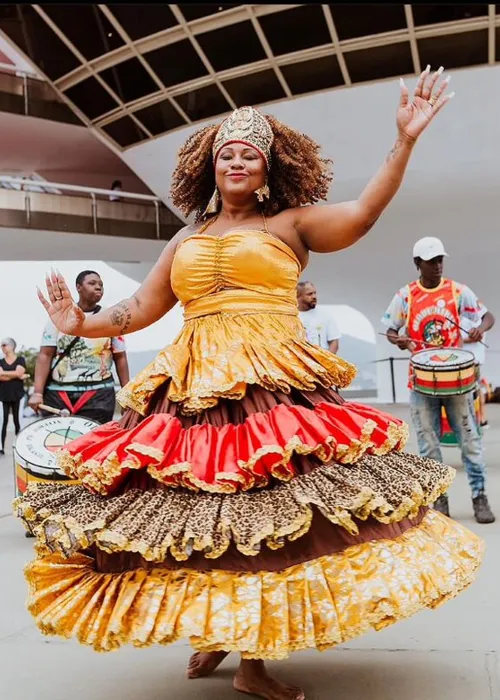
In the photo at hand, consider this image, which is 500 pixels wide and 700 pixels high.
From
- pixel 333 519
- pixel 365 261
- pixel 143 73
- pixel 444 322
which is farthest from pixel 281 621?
pixel 365 261

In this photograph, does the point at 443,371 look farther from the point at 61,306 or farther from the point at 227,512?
the point at 227,512

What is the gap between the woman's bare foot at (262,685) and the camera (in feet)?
8.98

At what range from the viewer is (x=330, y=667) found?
10.3 feet

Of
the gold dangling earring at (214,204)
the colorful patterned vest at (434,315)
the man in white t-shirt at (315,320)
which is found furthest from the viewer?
the man in white t-shirt at (315,320)

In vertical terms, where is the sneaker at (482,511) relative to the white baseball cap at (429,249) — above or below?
below

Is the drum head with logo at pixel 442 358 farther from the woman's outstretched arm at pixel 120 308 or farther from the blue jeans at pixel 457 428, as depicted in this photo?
the woman's outstretched arm at pixel 120 308

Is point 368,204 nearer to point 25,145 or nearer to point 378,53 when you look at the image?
point 378,53

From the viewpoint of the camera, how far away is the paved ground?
2.92m

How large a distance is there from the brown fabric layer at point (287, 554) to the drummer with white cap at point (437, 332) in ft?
10.9

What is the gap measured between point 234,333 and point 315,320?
5.76 meters

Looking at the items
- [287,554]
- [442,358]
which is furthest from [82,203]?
[287,554]

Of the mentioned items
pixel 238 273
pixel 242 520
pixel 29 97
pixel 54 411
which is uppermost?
pixel 29 97

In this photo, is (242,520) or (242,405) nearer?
(242,520)

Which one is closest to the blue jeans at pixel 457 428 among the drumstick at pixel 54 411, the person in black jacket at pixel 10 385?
the drumstick at pixel 54 411
